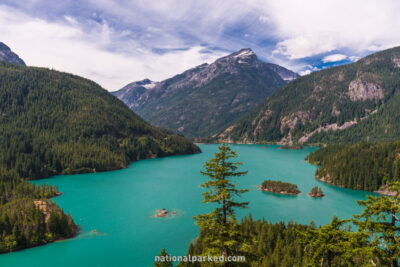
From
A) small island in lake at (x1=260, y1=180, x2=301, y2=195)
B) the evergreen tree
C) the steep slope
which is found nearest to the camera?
the evergreen tree

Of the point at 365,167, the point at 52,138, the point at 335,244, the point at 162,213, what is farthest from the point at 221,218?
the point at 52,138

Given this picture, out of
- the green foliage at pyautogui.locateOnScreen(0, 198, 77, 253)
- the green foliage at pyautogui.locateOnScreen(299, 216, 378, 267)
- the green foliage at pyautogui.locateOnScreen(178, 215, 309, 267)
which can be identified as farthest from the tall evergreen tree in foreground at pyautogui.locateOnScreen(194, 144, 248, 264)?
the green foliage at pyautogui.locateOnScreen(0, 198, 77, 253)

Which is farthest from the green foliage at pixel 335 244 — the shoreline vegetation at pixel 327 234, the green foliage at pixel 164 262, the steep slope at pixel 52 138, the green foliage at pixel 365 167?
the steep slope at pixel 52 138

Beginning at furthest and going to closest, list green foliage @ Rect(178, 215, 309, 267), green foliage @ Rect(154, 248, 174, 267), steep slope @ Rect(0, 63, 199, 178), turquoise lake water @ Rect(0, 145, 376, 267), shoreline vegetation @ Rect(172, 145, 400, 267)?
steep slope @ Rect(0, 63, 199, 178), turquoise lake water @ Rect(0, 145, 376, 267), green foliage @ Rect(178, 215, 309, 267), green foliage @ Rect(154, 248, 174, 267), shoreline vegetation @ Rect(172, 145, 400, 267)

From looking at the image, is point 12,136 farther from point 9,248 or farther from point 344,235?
point 344,235

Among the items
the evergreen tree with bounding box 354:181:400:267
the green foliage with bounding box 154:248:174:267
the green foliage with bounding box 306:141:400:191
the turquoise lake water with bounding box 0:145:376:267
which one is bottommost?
the turquoise lake water with bounding box 0:145:376:267

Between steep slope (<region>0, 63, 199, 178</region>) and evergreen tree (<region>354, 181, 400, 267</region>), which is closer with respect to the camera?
evergreen tree (<region>354, 181, 400, 267</region>)

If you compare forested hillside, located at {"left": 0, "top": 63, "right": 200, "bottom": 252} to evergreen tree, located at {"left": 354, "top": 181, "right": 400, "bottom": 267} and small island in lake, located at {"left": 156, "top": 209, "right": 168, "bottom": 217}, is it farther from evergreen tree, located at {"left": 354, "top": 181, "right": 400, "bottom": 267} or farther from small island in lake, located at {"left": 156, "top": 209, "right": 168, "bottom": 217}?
evergreen tree, located at {"left": 354, "top": 181, "right": 400, "bottom": 267}
